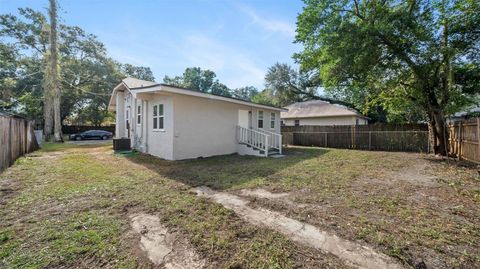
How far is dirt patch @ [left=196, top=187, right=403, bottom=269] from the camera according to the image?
7.98ft

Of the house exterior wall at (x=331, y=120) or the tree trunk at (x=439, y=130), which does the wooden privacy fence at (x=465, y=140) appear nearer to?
the tree trunk at (x=439, y=130)

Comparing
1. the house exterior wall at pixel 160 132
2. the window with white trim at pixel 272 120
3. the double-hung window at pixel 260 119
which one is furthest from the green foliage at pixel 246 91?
the house exterior wall at pixel 160 132

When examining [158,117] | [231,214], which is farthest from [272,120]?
[231,214]

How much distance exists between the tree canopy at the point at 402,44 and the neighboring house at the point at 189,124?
15.2 ft

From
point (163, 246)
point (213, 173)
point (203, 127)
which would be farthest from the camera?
point (203, 127)

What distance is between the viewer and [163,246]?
2.75m

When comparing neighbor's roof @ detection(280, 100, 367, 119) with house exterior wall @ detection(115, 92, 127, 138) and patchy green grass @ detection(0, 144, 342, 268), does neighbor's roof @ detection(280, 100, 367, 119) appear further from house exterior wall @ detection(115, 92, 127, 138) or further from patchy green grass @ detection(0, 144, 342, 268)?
patchy green grass @ detection(0, 144, 342, 268)

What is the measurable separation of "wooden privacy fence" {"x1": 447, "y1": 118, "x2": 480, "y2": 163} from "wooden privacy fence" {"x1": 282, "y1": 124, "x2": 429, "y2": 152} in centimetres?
287

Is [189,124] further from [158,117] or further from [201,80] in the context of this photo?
[201,80]

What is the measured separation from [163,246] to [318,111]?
71.4 ft

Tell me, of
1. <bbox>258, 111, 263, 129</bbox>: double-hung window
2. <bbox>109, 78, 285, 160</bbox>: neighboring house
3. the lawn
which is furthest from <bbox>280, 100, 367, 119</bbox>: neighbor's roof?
the lawn

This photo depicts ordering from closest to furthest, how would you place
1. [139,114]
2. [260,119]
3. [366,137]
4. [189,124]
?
[189,124] → [139,114] → [260,119] → [366,137]

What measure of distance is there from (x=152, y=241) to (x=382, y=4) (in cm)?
1214

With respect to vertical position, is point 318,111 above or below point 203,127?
above
